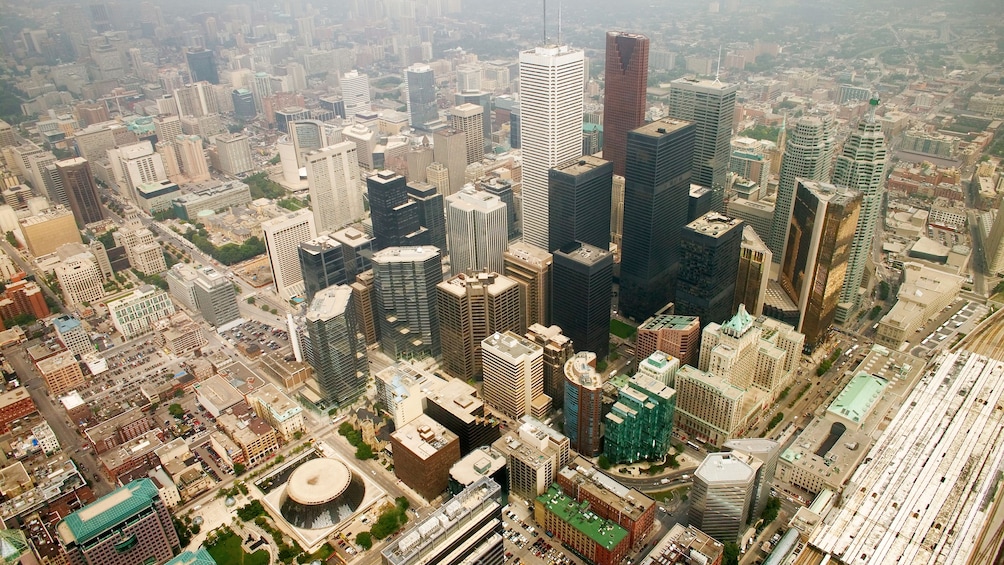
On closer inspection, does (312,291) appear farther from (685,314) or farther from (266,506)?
(685,314)

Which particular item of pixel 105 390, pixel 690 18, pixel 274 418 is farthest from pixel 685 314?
pixel 690 18

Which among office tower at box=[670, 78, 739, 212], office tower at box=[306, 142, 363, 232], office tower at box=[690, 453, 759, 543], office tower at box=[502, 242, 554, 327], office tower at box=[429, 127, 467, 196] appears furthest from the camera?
office tower at box=[429, 127, 467, 196]

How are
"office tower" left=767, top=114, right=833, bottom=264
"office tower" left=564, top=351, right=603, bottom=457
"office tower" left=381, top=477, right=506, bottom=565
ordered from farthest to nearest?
"office tower" left=767, top=114, right=833, bottom=264 → "office tower" left=564, top=351, right=603, bottom=457 → "office tower" left=381, top=477, right=506, bottom=565

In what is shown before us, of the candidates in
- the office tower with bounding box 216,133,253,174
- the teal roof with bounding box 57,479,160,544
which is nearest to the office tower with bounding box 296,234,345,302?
the teal roof with bounding box 57,479,160,544

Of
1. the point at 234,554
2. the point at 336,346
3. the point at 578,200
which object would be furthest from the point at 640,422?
the point at 234,554

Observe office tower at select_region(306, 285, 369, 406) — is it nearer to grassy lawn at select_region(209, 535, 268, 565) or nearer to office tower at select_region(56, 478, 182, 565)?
grassy lawn at select_region(209, 535, 268, 565)

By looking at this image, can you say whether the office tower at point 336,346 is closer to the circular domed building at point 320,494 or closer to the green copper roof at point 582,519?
the circular domed building at point 320,494
